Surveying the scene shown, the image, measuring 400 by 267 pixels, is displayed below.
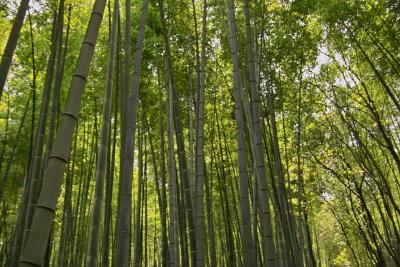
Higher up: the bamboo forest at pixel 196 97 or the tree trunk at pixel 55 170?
the bamboo forest at pixel 196 97

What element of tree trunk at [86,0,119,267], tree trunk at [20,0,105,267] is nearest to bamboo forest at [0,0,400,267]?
tree trunk at [86,0,119,267]

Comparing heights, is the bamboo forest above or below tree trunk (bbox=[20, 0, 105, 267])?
above

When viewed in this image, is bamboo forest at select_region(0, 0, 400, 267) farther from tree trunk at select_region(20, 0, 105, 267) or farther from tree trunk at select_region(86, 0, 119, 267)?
tree trunk at select_region(20, 0, 105, 267)

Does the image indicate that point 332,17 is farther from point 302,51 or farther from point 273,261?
point 273,261

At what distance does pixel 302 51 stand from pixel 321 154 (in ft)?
9.17

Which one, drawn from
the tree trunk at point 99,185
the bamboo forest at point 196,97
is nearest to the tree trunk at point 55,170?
the bamboo forest at point 196,97

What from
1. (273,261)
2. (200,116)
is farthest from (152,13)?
(273,261)

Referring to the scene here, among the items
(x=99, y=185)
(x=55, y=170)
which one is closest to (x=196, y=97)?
(x=99, y=185)

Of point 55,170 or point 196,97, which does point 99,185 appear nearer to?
point 55,170

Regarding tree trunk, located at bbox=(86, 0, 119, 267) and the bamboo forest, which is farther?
the bamboo forest

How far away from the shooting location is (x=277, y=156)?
4.89 meters

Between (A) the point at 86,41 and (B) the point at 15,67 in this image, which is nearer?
(A) the point at 86,41

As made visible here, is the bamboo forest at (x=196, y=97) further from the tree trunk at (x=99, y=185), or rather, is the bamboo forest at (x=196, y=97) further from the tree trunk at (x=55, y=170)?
the tree trunk at (x=55, y=170)

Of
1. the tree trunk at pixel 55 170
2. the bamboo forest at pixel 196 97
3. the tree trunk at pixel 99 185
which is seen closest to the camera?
the tree trunk at pixel 55 170
